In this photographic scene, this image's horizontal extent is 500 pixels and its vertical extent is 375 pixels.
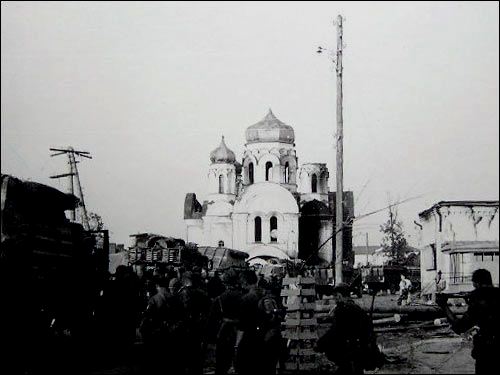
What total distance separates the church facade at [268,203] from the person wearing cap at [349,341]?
44432 millimetres

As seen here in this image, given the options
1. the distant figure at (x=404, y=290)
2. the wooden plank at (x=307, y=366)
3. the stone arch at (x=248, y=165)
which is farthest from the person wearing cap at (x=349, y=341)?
the stone arch at (x=248, y=165)

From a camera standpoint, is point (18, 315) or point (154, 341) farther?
point (18, 315)

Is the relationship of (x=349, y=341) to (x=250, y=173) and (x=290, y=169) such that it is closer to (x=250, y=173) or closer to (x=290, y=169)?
(x=250, y=173)

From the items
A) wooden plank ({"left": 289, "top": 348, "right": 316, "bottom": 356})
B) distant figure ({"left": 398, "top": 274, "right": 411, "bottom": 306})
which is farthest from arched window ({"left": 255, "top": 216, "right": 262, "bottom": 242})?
wooden plank ({"left": 289, "top": 348, "right": 316, "bottom": 356})

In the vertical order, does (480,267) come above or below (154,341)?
above

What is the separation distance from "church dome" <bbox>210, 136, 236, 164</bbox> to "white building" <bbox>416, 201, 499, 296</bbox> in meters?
30.0

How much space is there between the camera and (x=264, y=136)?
6034 centimetres

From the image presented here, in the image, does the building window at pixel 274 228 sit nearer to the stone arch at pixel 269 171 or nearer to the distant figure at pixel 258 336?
the stone arch at pixel 269 171

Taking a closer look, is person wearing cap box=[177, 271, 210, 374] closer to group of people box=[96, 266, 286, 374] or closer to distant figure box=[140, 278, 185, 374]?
group of people box=[96, 266, 286, 374]

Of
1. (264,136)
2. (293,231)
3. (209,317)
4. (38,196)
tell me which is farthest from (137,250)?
(264,136)

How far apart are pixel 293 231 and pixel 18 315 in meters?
45.0

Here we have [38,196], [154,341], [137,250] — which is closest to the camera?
[154,341]

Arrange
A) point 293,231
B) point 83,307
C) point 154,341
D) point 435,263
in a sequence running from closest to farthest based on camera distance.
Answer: point 154,341 < point 83,307 < point 435,263 < point 293,231

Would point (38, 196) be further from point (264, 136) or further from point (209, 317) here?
point (264, 136)
